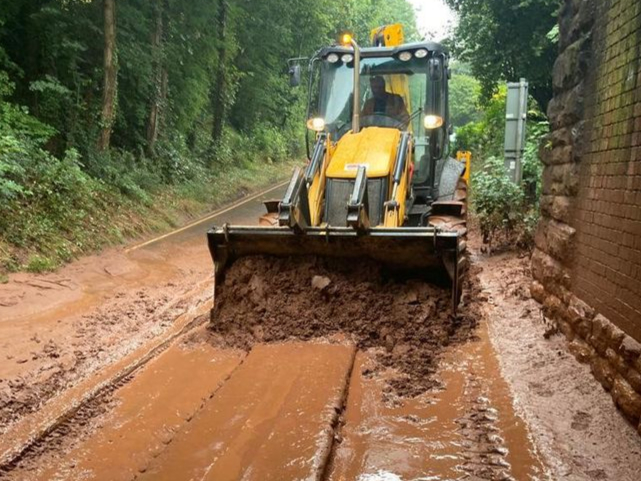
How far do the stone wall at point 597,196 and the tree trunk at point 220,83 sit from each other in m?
16.3

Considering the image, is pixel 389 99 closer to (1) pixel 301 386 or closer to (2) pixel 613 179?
(2) pixel 613 179

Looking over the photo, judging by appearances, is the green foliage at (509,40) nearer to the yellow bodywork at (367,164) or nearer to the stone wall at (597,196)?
the yellow bodywork at (367,164)

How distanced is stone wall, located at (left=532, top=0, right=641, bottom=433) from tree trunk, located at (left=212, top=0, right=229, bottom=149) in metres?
16.3

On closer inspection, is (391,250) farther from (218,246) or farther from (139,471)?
(139,471)

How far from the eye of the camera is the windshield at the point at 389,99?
805cm

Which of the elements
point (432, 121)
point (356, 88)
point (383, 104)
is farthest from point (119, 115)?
point (432, 121)

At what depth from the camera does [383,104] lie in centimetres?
815

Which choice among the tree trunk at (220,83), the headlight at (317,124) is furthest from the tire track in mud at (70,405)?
the tree trunk at (220,83)

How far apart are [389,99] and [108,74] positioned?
8162mm

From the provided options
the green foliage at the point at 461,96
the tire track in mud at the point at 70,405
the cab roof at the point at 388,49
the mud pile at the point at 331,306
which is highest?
the green foliage at the point at 461,96

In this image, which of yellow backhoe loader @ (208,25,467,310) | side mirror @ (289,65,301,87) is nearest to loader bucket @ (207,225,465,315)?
yellow backhoe loader @ (208,25,467,310)

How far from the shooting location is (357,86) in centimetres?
706

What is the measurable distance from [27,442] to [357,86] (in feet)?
17.1

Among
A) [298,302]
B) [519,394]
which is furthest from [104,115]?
[519,394]
